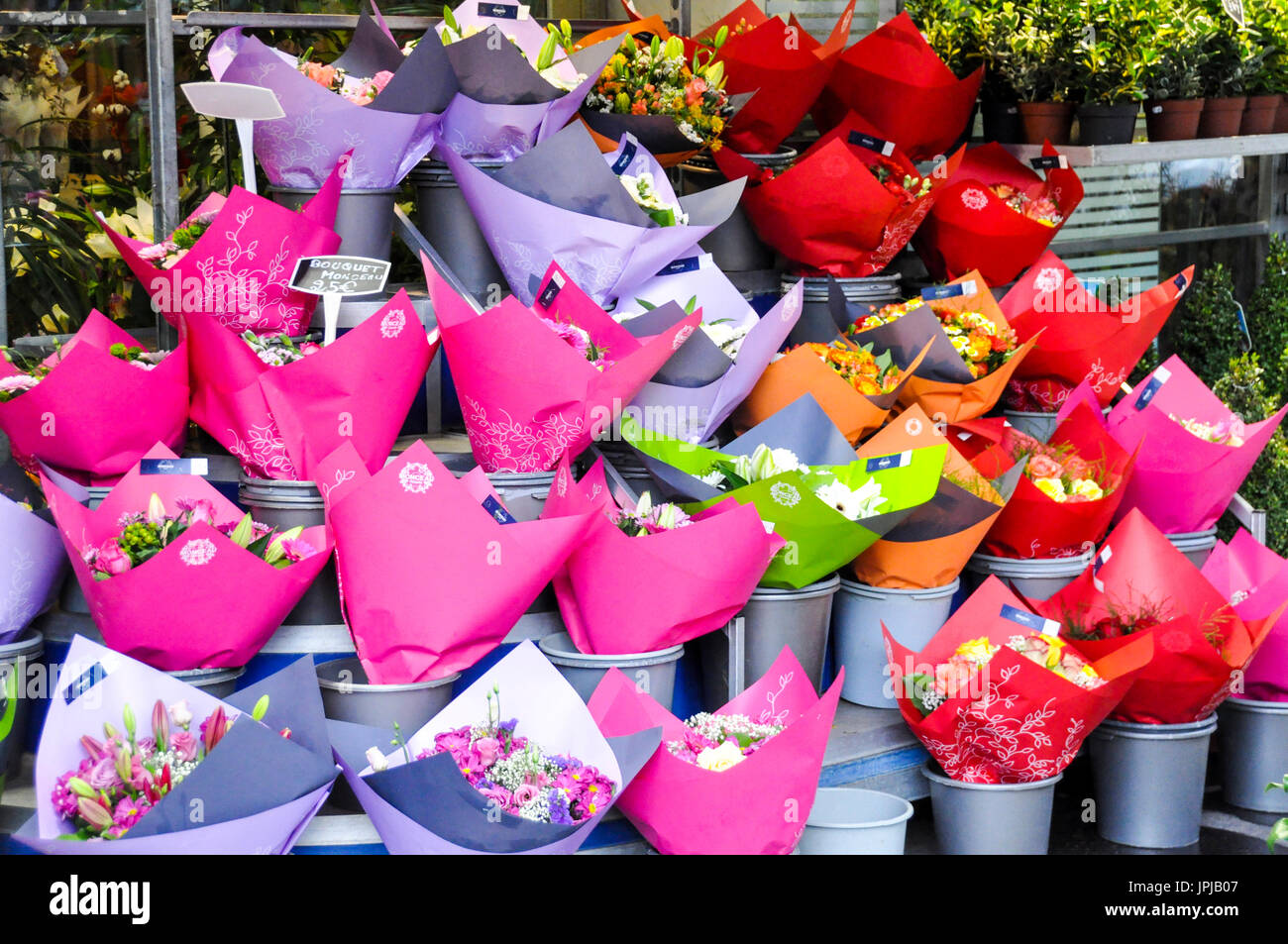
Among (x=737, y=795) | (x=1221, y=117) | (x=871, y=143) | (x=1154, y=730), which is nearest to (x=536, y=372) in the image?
(x=737, y=795)

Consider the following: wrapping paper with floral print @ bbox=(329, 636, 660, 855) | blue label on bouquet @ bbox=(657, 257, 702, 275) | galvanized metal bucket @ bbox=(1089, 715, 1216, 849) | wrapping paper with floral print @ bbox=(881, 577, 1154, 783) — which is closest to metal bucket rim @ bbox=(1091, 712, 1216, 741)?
galvanized metal bucket @ bbox=(1089, 715, 1216, 849)

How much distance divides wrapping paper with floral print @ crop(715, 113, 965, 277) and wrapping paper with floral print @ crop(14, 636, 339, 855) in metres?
1.99

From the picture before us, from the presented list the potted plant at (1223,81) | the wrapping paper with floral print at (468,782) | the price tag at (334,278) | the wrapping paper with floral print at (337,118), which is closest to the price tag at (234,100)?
the wrapping paper with floral print at (337,118)

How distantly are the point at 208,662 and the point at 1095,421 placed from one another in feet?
7.16

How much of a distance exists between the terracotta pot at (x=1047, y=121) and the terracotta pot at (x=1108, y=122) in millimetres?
61

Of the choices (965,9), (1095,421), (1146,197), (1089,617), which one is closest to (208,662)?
(1089,617)

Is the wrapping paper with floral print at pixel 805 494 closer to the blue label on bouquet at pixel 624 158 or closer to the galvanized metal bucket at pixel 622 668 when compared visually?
the galvanized metal bucket at pixel 622 668

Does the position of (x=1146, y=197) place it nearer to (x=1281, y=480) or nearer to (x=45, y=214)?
(x=1281, y=480)

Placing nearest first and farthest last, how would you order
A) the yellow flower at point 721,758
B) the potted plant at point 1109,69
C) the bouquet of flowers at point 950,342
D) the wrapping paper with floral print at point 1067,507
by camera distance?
1. the yellow flower at point 721,758
2. the wrapping paper with floral print at point 1067,507
3. the bouquet of flowers at point 950,342
4. the potted plant at point 1109,69

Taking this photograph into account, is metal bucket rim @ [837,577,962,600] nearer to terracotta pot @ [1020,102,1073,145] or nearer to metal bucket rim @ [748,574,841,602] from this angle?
metal bucket rim @ [748,574,841,602]

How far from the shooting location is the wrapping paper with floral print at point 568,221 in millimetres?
3164

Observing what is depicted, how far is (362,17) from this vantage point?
3391mm

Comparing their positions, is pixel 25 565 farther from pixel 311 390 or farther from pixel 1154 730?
pixel 1154 730

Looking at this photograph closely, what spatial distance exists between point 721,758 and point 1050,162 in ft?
8.08
